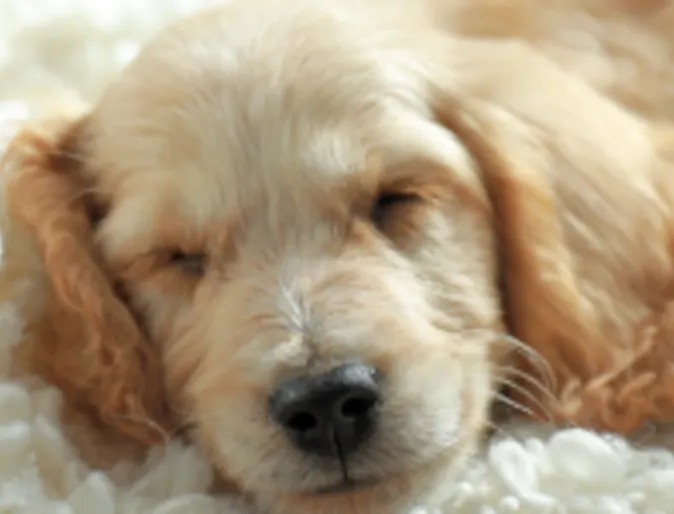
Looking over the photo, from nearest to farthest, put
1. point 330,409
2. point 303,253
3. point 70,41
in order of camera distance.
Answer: point 330,409
point 303,253
point 70,41

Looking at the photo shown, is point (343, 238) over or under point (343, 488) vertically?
over

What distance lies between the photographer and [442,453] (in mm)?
1340

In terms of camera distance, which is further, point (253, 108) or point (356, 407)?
point (253, 108)

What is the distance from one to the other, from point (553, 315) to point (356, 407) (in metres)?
0.35

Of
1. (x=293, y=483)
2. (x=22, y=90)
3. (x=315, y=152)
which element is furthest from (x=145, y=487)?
(x=22, y=90)

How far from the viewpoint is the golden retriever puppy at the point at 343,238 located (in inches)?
54.4

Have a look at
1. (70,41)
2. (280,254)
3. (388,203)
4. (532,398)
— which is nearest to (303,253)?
(280,254)

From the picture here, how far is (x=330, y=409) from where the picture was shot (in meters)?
1.24

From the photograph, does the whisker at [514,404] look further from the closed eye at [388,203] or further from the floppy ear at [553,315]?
the closed eye at [388,203]

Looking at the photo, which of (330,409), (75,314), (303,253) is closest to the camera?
(330,409)

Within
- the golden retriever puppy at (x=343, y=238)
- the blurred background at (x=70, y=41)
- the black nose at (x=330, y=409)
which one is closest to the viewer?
the black nose at (x=330, y=409)

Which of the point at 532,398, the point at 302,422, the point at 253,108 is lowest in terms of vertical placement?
the point at 532,398

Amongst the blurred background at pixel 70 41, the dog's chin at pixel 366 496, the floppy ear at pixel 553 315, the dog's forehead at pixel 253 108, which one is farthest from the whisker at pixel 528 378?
the blurred background at pixel 70 41

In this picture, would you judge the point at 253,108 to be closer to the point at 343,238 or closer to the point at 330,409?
the point at 343,238
